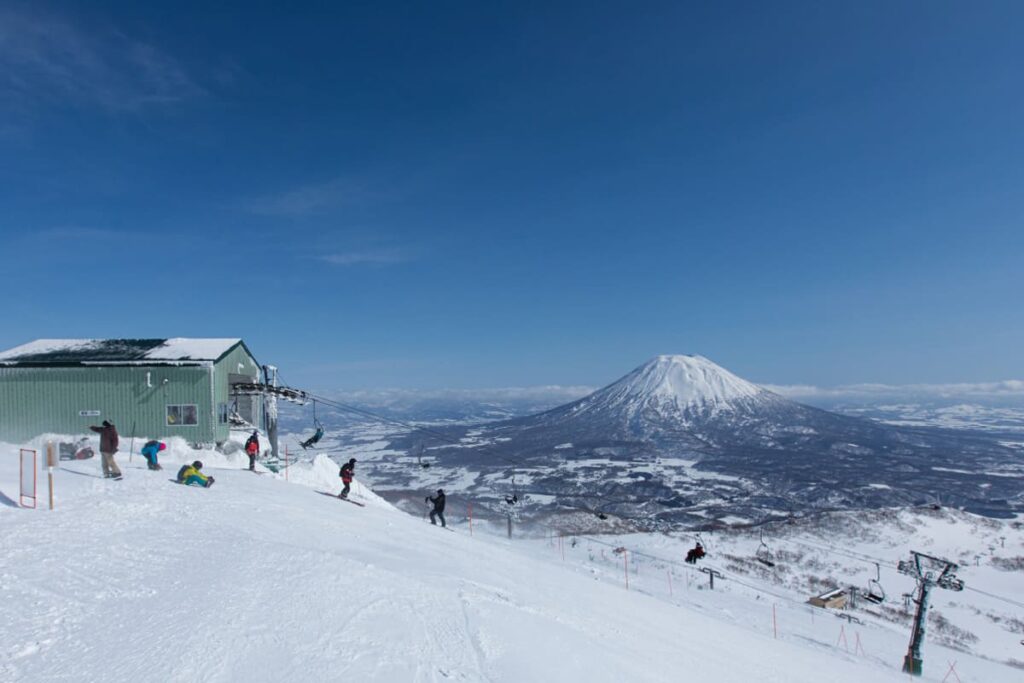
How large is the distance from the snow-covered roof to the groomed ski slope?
11.8m

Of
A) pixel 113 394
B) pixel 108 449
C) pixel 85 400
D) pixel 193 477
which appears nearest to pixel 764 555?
pixel 193 477

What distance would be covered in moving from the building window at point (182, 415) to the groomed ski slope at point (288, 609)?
35.6ft

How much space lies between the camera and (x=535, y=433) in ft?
646

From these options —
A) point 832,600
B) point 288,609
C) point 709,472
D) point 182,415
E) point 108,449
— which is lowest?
point 709,472

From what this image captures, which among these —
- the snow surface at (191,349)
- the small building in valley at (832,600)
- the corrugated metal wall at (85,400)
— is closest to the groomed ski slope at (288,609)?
the corrugated metal wall at (85,400)

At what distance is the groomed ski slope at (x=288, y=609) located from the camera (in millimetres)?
5973

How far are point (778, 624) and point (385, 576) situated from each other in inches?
721

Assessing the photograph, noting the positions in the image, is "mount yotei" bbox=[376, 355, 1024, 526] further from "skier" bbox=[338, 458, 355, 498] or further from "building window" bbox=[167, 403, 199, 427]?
"skier" bbox=[338, 458, 355, 498]

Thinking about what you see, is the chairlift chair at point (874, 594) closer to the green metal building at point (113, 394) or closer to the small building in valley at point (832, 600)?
the small building in valley at point (832, 600)

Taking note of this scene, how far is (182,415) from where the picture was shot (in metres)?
25.1

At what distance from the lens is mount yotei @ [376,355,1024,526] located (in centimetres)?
9462

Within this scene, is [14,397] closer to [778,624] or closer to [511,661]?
[511,661]

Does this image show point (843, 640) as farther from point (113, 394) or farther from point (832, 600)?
point (113, 394)

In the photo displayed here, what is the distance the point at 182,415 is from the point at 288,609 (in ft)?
71.3
